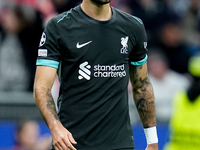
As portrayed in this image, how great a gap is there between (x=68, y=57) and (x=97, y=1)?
1.61 ft

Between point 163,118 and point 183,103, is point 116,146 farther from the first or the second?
point 163,118

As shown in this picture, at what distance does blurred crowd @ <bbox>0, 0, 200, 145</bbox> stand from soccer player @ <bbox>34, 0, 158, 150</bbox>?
300 centimetres

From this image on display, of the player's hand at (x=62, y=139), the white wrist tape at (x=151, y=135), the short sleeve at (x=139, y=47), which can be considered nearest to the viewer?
the player's hand at (x=62, y=139)

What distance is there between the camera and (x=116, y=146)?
12.2ft

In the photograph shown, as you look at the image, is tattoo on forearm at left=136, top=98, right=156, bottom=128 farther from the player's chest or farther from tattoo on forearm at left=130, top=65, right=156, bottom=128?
the player's chest

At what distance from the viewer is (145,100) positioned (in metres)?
4.12

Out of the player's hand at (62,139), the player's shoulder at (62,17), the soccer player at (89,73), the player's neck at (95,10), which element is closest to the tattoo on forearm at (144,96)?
the soccer player at (89,73)

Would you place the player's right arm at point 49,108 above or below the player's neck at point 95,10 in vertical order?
below

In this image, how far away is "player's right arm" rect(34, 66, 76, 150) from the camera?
10.9ft

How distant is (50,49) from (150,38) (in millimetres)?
5642

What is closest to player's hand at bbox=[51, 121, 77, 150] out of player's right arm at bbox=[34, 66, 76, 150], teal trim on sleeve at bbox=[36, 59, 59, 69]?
player's right arm at bbox=[34, 66, 76, 150]

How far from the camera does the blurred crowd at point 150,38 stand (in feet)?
25.2

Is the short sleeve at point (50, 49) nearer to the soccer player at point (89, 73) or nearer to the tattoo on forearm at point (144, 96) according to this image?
the soccer player at point (89, 73)

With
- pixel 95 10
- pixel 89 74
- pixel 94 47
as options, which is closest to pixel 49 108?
pixel 89 74
